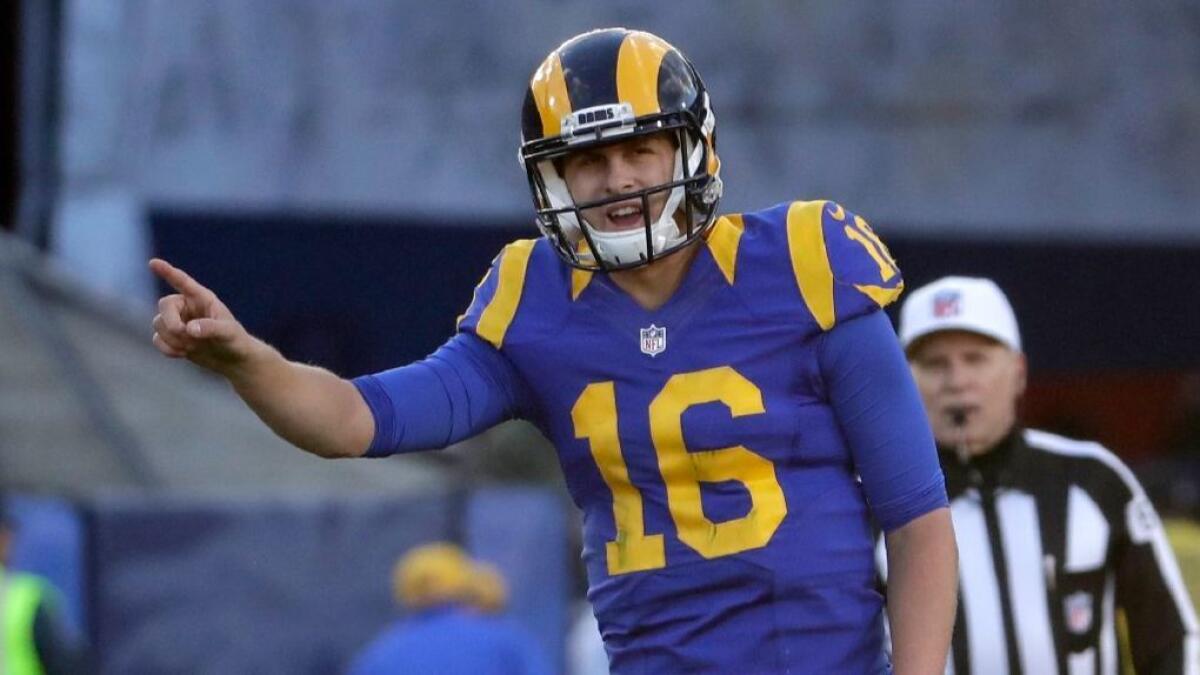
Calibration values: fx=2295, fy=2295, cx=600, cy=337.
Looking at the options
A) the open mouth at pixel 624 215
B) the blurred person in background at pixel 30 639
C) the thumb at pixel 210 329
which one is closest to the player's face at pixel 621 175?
the open mouth at pixel 624 215

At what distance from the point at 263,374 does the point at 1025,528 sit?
2138 millimetres

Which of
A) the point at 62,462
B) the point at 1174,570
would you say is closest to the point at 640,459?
the point at 1174,570

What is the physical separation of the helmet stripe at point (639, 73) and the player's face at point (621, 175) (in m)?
0.05

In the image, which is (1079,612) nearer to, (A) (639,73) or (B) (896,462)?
(B) (896,462)

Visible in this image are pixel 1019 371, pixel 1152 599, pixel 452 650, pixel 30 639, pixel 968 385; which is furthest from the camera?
pixel 452 650

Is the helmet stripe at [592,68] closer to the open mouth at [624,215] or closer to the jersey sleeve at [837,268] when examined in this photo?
the open mouth at [624,215]

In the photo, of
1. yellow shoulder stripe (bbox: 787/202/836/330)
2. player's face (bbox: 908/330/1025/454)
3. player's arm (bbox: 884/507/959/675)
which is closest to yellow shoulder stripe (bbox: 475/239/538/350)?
yellow shoulder stripe (bbox: 787/202/836/330)

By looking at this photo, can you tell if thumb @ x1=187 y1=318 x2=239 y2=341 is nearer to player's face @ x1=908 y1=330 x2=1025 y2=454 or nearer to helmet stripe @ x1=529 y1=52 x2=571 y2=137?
helmet stripe @ x1=529 y1=52 x2=571 y2=137

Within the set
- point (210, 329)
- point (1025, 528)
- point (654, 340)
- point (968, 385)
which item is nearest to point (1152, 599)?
point (1025, 528)

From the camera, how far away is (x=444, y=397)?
11.0 feet

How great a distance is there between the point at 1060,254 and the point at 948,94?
4.21 feet

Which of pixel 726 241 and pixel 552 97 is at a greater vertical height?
pixel 552 97

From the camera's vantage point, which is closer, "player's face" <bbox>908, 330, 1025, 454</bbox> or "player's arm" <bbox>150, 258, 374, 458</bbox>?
"player's arm" <bbox>150, 258, 374, 458</bbox>

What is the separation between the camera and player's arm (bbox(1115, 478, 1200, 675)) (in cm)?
448
